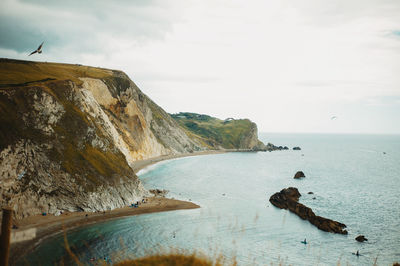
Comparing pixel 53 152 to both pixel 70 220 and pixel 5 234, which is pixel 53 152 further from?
pixel 5 234

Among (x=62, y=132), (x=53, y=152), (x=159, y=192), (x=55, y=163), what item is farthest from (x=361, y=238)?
(x=62, y=132)

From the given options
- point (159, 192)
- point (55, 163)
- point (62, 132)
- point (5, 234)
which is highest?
point (62, 132)

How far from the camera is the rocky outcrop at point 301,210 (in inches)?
2211

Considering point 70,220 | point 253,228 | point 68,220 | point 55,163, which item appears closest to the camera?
point 68,220

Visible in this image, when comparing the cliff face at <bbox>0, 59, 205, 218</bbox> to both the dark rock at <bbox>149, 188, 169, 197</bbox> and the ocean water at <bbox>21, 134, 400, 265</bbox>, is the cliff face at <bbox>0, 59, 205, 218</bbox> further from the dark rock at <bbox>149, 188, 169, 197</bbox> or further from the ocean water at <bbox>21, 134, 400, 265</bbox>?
the ocean water at <bbox>21, 134, 400, 265</bbox>

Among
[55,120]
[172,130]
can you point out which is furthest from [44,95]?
[172,130]

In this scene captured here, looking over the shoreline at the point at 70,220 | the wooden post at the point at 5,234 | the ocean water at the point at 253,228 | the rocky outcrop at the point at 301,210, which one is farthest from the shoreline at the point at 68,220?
the wooden post at the point at 5,234

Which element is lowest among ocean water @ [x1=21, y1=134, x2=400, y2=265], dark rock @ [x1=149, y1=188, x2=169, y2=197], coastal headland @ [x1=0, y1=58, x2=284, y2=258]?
ocean water @ [x1=21, y1=134, x2=400, y2=265]

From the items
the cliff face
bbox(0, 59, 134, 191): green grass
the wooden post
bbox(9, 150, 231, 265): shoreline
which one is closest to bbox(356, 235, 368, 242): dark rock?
bbox(9, 150, 231, 265): shoreline

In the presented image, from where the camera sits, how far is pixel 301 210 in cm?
6569

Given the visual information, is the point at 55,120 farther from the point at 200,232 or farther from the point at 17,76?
the point at 200,232

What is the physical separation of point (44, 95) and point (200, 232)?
153ft

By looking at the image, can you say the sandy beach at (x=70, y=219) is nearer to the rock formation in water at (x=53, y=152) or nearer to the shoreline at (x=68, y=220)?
the shoreline at (x=68, y=220)

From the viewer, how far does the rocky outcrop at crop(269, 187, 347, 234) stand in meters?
56.2
